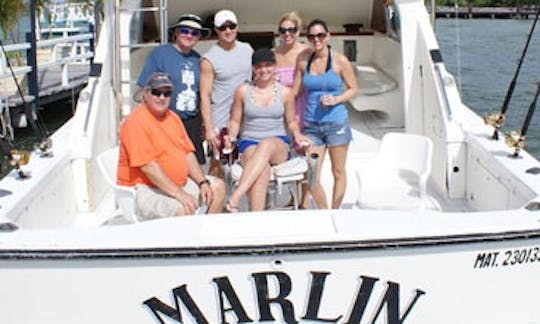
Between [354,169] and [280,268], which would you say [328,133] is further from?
[280,268]

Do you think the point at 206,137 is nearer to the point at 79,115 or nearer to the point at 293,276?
the point at 79,115

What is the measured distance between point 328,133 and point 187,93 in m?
0.94

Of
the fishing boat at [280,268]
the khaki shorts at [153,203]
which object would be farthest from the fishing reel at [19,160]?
the khaki shorts at [153,203]

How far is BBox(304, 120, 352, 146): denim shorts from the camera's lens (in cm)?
509

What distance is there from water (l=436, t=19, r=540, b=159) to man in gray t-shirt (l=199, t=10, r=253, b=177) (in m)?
3.14

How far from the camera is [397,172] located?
204 inches

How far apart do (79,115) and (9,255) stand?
2126 mm

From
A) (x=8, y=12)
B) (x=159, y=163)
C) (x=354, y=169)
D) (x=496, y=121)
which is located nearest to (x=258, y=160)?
(x=159, y=163)

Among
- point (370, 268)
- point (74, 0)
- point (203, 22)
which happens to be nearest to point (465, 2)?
point (74, 0)

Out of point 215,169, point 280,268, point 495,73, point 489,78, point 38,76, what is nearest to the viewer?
point 280,268

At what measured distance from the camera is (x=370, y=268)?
3475mm

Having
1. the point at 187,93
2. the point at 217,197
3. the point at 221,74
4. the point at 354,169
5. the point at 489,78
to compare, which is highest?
the point at 221,74

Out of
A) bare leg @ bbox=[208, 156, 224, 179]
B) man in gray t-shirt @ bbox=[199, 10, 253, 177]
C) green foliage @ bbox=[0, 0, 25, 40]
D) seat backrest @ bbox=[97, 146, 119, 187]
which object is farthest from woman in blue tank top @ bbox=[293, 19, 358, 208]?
green foliage @ bbox=[0, 0, 25, 40]

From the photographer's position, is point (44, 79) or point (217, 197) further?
point (44, 79)
